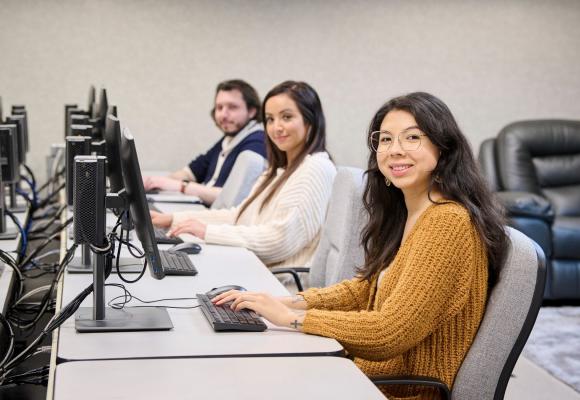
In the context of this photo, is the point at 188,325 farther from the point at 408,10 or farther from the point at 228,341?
the point at 408,10

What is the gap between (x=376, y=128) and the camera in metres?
1.91

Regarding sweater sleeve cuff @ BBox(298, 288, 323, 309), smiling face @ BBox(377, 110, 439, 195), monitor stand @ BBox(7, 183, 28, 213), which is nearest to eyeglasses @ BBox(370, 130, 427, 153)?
smiling face @ BBox(377, 110, 439, 195)

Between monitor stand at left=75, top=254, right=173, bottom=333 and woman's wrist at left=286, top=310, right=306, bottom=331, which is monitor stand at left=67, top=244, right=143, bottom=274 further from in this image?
woman's wrist at left=286, top=310, right=306, bottom=331

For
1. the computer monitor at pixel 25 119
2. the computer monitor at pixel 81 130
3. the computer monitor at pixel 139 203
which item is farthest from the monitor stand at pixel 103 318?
the computer monitor at pixel 25 119

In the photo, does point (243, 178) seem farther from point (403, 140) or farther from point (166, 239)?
point (403, 140)

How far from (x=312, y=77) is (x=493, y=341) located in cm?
410

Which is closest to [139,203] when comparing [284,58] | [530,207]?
[530,207]

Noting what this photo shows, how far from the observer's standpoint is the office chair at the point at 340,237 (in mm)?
2502

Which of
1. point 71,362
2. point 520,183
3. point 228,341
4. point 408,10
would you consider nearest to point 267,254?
point 228,341

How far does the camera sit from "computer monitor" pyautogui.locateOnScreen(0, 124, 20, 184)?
295 cm

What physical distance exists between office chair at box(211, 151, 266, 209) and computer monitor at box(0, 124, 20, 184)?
1036mm

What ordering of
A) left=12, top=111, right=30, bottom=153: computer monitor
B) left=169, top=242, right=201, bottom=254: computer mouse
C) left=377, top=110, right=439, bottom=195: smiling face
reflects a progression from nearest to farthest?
1. left=377, top=110, right=439, bottom=195: smiling face
2. left=169, top=242, right=201, bottom=254: computer mouse
3. left=12, top=111, right=30, bottom=153: computer monitor

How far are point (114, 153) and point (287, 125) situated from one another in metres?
1.11

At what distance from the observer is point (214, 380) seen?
1377 mm
